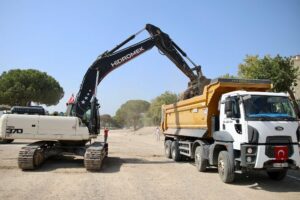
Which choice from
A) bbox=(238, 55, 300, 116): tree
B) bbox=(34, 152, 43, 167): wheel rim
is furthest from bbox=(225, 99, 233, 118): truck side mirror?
bbox=(238, 55, 300, 116): tree

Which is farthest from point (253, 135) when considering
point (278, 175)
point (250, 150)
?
point (278, 175)

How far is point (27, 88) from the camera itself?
53.7m

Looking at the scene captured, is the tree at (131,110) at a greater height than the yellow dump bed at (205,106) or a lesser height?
greater

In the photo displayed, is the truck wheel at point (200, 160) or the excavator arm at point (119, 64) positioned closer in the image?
the truck wheel at point (200, 160)

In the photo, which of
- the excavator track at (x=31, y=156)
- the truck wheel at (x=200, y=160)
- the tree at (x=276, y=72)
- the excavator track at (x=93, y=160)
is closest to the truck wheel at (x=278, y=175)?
the truck wheel at (x=200, y=160)

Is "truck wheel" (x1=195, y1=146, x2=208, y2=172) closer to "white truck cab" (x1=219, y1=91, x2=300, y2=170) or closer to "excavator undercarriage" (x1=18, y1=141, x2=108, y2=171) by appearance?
"white truck cab" (x1=219, y1=91, x2=300, y2=170)

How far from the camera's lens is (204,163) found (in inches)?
506

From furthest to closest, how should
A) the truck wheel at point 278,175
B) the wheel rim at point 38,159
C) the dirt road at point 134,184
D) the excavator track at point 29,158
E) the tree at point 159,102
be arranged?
the tree at point 159,102 → the wheel rim at point 38,159 → the excavator track at point 29,158 → the truck wheel at point 278,175 → the dirt road at point 134,184

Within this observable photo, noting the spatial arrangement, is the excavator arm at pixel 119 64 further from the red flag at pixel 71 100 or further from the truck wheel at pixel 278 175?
the truck wheel at pixel 278 175

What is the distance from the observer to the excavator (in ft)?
44.2

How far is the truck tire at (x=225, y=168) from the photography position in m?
10.4

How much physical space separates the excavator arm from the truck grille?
21.1ft

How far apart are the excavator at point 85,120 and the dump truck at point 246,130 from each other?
3576 millimetres

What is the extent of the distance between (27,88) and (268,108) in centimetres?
4873
